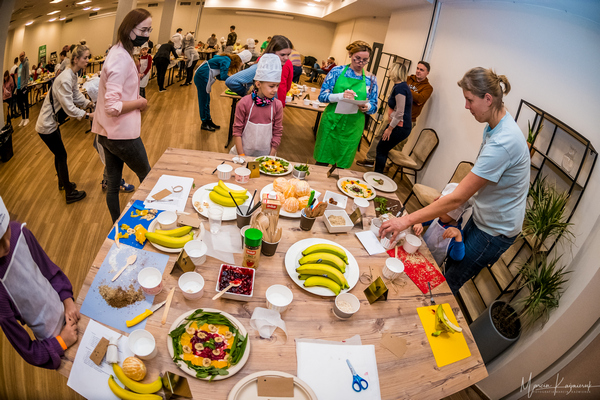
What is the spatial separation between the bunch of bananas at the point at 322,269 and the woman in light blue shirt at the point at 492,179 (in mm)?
422

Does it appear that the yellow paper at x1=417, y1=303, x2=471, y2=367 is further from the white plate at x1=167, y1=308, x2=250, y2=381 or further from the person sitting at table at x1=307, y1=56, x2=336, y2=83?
the person sitting at table at x1=307, y1=56, x2=336, y2=83

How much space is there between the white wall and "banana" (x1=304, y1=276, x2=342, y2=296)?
151cm

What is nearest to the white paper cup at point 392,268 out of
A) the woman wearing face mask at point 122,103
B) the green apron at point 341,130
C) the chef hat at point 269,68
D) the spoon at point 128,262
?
the spoon at point 128,262

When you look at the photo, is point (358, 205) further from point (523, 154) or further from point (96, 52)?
point (96, 52)

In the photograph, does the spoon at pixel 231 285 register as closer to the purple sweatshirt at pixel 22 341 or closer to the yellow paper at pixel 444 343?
the purple sweatshirt at pixel 22 341

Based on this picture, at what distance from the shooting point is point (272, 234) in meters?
1.58

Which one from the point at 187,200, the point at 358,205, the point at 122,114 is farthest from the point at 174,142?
the point at 358,205

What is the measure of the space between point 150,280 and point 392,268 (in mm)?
1170

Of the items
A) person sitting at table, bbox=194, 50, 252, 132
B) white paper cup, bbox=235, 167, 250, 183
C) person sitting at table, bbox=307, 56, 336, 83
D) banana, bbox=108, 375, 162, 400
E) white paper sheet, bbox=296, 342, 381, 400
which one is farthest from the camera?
person sitting at table, bbox=307, 56, 336, 83

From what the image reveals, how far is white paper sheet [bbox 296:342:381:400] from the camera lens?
44.3 inches

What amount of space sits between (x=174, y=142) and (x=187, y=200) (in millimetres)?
3740

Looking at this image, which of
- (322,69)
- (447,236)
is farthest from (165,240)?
(322,69)

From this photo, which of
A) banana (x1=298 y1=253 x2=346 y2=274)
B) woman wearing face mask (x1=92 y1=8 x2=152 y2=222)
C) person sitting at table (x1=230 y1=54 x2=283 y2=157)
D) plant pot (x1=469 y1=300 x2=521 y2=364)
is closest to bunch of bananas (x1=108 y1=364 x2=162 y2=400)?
banana (x1=298 y1=253 x2=346 y2=274)

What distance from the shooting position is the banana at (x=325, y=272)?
1493 millimetres
